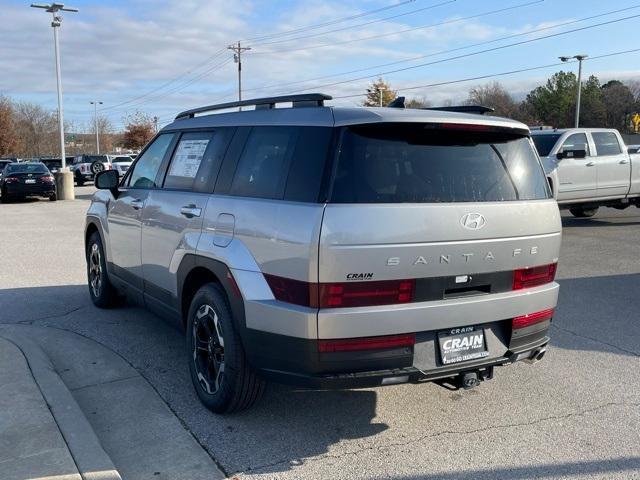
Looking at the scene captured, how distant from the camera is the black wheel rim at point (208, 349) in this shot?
402 cm

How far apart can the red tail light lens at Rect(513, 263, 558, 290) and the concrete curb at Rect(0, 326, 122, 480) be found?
2567 millimetres

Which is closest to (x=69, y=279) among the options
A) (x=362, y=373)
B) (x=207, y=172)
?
(x=207, y=172)

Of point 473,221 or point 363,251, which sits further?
point 473,221

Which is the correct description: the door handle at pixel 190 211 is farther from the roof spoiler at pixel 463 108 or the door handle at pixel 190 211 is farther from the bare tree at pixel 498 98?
the bare tree at pixel 498 98

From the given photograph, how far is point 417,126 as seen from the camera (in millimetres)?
3555

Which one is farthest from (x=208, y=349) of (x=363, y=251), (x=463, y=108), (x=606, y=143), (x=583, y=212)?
(x=583, y=212)

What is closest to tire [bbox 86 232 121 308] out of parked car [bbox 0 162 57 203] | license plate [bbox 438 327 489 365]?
license plate [bbox 438 327 489 365]

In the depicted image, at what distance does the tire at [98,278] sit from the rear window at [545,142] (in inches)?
399

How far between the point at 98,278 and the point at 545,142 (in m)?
10.6

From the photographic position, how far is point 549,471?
134 inches

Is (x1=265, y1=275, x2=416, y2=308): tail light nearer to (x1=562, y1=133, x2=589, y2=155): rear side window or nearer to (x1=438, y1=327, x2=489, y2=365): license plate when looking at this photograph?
(x1=438, y1=327, x2=489, y2=365): license plate

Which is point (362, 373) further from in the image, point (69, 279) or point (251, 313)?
point (69, 279)

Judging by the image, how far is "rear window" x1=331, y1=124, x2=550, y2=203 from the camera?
3.38 meters

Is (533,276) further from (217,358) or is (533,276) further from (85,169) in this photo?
(85,169)
